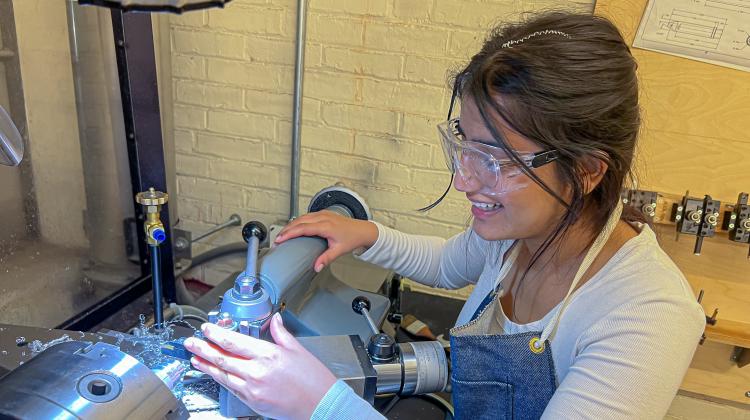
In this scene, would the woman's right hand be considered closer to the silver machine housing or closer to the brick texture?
the silver machine housing

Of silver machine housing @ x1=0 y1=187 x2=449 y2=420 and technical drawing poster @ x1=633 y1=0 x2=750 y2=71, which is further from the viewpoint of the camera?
technical drawing poster @ x1=633 y1=0 x2=750 y2=71

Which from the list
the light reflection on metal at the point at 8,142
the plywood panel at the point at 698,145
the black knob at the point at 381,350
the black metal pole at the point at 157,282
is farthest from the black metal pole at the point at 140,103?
the plywood panel at the point at 698,145

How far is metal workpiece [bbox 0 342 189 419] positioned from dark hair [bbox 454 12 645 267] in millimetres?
537

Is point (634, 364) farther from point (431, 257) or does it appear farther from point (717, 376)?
point (717, 376)

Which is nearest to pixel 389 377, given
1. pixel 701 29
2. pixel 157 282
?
pixel 157 282

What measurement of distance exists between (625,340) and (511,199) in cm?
24

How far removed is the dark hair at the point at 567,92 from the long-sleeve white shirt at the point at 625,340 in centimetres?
13

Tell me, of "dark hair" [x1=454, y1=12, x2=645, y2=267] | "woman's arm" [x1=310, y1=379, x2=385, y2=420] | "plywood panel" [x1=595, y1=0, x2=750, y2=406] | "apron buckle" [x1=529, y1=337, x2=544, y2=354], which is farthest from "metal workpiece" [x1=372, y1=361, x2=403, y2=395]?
"plywood panel" [x1=595, y1=0, x2=750, y2=406]

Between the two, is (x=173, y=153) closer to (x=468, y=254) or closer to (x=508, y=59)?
(x=468, y=254)

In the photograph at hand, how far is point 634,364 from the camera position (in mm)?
696

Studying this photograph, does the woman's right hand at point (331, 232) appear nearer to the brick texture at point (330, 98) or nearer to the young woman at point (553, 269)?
the young woman at point (553, 269)

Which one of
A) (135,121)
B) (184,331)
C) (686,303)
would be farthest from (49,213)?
(686,303)

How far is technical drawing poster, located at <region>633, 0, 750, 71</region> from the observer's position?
1.35m

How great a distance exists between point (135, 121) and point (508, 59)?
2.91 ft
